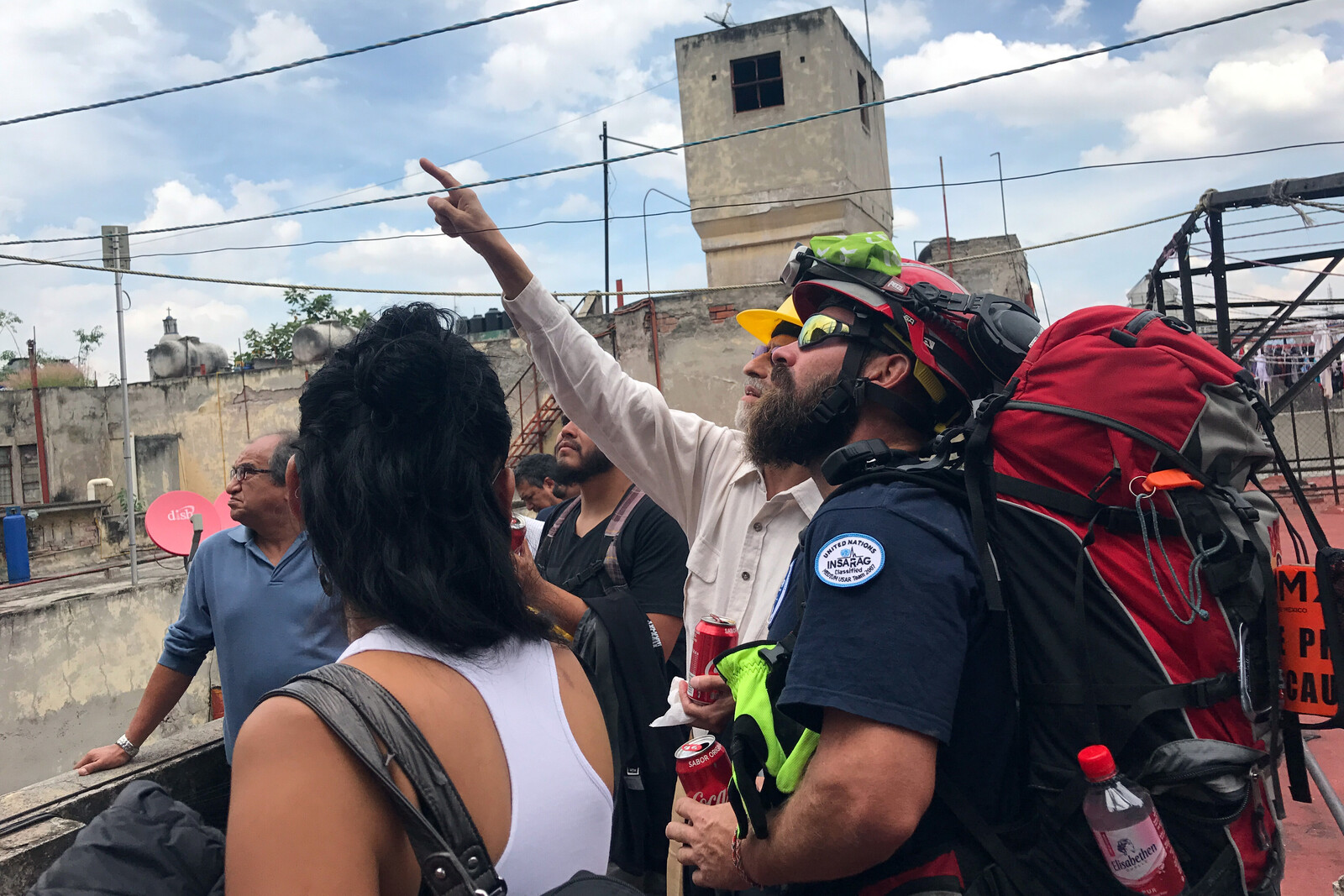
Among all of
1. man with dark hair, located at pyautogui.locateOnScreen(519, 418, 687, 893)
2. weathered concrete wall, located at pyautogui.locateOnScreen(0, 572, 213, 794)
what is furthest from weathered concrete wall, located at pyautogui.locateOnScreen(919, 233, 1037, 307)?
man with dark hair, located at pyautogui.locateOnScreen(519, 418, 687, 893)

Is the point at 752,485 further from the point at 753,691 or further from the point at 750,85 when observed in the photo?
the point at 750,85

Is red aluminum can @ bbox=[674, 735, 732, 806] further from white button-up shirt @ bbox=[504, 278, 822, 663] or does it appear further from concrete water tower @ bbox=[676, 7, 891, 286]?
concrete water tower @ bbox=[676, 7, 891, 286]

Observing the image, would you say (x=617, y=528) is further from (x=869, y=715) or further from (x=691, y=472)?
(x=869, y=715)

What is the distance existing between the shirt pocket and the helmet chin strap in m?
0.78

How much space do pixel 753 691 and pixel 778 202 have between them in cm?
1608

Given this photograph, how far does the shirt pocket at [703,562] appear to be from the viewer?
258 cm

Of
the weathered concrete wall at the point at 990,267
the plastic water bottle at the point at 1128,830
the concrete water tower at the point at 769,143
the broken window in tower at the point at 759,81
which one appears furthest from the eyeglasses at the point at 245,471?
the broken window in tower at the point at 759,81

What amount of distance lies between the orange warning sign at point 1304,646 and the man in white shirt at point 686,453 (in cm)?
111

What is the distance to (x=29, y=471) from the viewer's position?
21.6m

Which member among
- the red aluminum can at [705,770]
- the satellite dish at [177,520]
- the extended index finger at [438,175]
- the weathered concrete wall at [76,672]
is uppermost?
the extended index finger at [438,175]

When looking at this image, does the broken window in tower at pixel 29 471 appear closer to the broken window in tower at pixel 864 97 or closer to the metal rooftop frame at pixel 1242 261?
the broken window in tower at pixel 864 97

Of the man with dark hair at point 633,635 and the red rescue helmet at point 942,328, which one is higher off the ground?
the red rescue helmet at point 942,328

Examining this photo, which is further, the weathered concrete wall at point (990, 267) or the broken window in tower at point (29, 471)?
the broken window in tower at point (29, 471)

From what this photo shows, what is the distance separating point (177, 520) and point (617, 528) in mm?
6080
